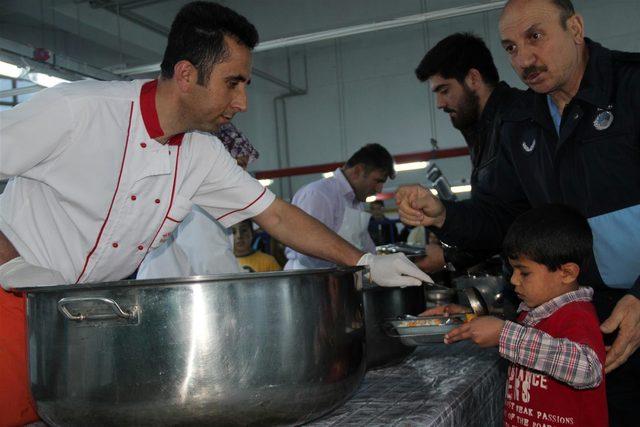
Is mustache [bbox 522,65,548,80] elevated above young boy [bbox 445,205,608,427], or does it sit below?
above

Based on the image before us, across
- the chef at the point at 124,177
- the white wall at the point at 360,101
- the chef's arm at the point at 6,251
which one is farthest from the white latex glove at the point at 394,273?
the white wall at the point at 360,101

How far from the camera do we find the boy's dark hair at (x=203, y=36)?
1472 millimetres

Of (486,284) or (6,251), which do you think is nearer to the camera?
(6,251)

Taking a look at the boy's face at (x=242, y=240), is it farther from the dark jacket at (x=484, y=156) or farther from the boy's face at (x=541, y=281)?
the boy's face at (x=541, y=281)

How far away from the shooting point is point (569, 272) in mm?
1401

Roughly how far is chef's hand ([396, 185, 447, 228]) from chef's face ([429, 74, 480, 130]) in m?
1.06

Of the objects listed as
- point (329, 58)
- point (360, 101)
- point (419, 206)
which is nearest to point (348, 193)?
point (419, 206)

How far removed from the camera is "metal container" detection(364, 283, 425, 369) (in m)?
1.36

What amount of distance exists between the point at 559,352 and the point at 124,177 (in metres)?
0.91

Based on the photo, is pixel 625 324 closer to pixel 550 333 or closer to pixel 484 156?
pixel 550 333

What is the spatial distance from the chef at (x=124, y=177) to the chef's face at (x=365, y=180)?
7.71 ft

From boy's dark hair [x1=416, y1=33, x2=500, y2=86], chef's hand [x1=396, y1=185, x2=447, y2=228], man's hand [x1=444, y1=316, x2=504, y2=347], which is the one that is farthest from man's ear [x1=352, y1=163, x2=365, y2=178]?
man's hand [x1=444, y1=316, x2=504, y2=347]

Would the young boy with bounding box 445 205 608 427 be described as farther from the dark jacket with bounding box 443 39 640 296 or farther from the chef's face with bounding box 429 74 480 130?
the chef's face with bounding box 429 74 480 130

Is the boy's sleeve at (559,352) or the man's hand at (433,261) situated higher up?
the man's hand at (433,261)
